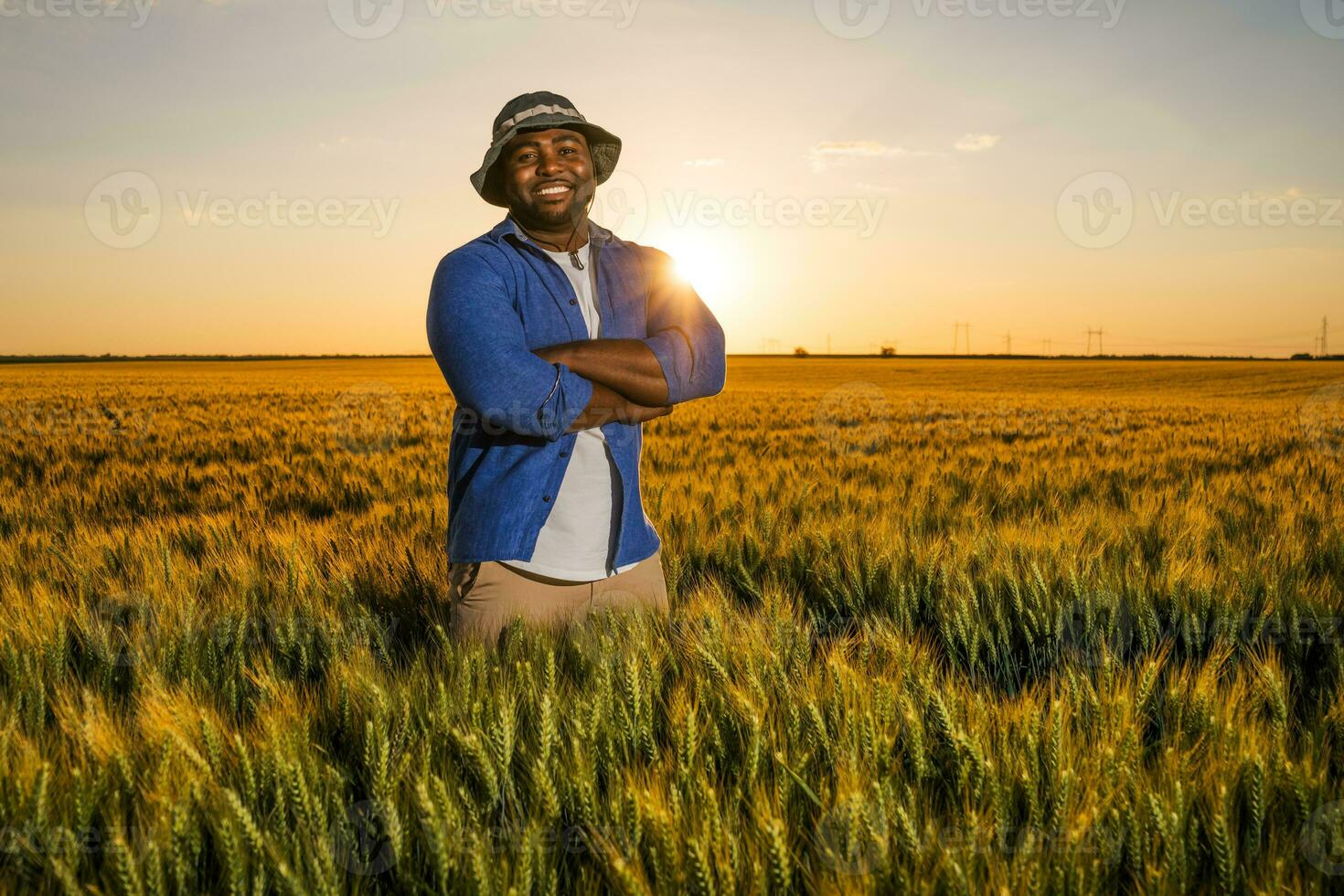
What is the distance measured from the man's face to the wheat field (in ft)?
3.48

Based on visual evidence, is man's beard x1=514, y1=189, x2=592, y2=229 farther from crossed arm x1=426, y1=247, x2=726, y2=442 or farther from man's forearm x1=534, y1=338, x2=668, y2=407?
man's forearm x1=534, y1=338, x2=668, y2=407

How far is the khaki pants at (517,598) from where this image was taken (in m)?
1.98

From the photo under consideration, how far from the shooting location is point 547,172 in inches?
79.8

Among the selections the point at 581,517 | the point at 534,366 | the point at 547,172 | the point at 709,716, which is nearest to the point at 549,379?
the point at 534,366

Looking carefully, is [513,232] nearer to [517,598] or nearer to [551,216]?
[551,216]

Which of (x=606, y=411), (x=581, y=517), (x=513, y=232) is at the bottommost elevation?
(x=581, y=517)

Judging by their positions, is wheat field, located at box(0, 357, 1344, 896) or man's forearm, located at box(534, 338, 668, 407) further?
man's forearm, located at box(534, 338, 668, 407)

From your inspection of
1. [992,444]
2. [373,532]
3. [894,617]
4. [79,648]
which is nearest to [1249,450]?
[992,444]

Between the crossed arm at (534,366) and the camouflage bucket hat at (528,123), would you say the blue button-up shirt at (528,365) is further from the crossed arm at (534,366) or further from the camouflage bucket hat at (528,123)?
the camouflage bucket hat at (528,123)

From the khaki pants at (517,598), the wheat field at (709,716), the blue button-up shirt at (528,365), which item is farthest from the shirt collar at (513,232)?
the wheat field at (709,716)

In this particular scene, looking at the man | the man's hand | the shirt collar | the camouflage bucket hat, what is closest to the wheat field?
the man

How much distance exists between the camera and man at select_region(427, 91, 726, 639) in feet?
6.31

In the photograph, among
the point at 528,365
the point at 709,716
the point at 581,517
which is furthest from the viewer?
the point at 581,517

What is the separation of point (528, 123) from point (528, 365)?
0.60 m
